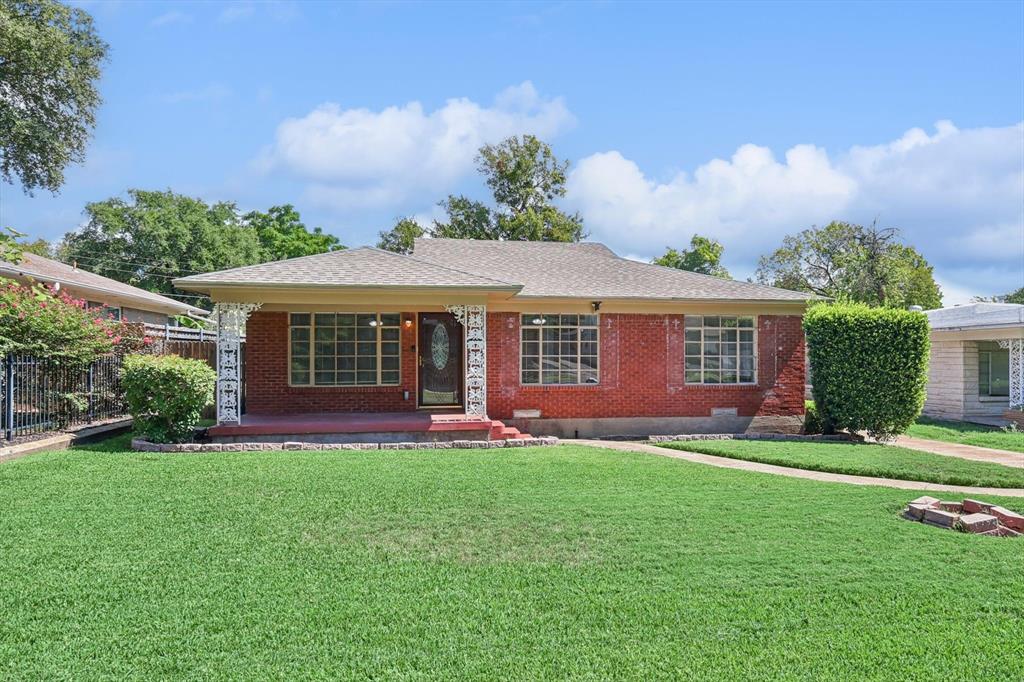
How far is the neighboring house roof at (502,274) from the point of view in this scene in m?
11.5

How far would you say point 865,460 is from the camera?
1022 centimetres

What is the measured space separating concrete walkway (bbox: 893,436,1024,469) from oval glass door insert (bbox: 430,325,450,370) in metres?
9.08

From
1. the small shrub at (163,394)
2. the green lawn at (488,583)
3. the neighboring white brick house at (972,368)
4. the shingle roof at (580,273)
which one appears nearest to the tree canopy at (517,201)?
the shingle roof at (580,273)

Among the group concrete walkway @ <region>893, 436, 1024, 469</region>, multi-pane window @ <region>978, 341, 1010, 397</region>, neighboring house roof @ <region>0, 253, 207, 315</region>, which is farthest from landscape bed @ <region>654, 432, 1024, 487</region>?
neighboring house roof @ <region>0, 253, 207, 315</region>

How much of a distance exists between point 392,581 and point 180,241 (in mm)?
35085

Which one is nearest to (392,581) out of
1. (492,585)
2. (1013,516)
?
(492,585)

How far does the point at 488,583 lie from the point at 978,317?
18.6m

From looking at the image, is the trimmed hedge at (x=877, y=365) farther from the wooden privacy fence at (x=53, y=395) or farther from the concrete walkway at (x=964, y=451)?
the wooden privacy fence at (x=53, y=395)

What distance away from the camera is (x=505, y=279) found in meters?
14.2

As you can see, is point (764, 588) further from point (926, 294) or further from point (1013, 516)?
point (926, 294)

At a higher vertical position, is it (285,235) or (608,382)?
(285,235)

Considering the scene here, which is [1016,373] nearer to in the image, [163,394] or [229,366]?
[229,366]

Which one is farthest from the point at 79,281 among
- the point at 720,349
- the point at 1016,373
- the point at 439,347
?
the point at 1016,373

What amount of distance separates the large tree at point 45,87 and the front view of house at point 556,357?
1058 centimetres
